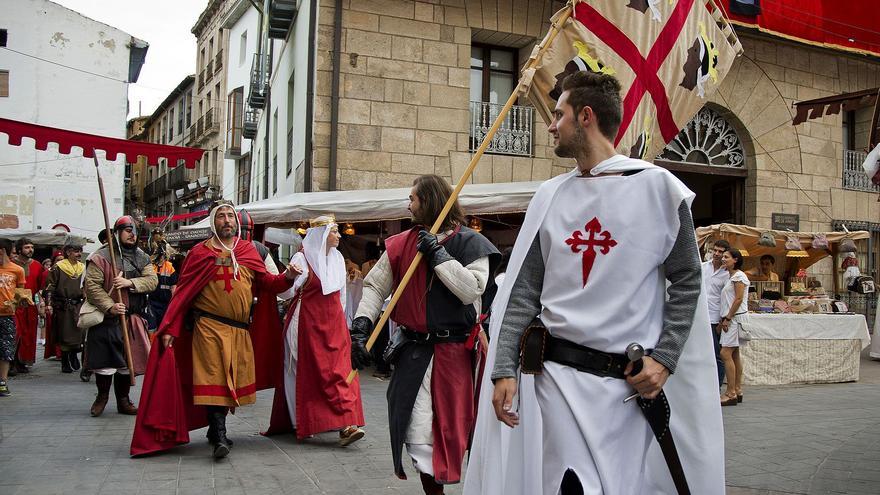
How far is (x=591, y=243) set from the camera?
8.98 feet

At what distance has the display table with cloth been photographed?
11.3m

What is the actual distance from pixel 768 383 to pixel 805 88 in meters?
8.84

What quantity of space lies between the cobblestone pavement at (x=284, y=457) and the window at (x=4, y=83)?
81.5ft

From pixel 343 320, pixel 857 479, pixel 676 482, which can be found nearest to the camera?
pixel 676 482

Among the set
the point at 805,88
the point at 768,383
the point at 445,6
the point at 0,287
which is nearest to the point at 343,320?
the point at 0,287

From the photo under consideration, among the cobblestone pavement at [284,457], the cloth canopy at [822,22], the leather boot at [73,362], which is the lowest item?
the leather boot at [73,362]

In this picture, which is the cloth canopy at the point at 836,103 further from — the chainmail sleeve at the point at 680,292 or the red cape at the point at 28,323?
the red cape at the point at 28,323

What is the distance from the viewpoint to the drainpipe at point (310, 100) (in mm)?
14102

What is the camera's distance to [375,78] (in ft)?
46.4

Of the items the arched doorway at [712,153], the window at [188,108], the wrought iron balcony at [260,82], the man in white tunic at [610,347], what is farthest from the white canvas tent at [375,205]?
the window at [188,108]

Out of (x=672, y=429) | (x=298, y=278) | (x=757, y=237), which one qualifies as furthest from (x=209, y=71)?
(x=672, y=429)

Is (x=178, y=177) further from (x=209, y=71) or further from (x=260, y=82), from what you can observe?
(x=260, y=82)

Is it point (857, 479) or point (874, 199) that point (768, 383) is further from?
point (874, 199)

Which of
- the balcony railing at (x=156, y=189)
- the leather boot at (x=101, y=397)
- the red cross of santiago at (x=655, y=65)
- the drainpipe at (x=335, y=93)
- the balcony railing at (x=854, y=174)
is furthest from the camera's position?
the balcony railing at (x=156, y=189)
